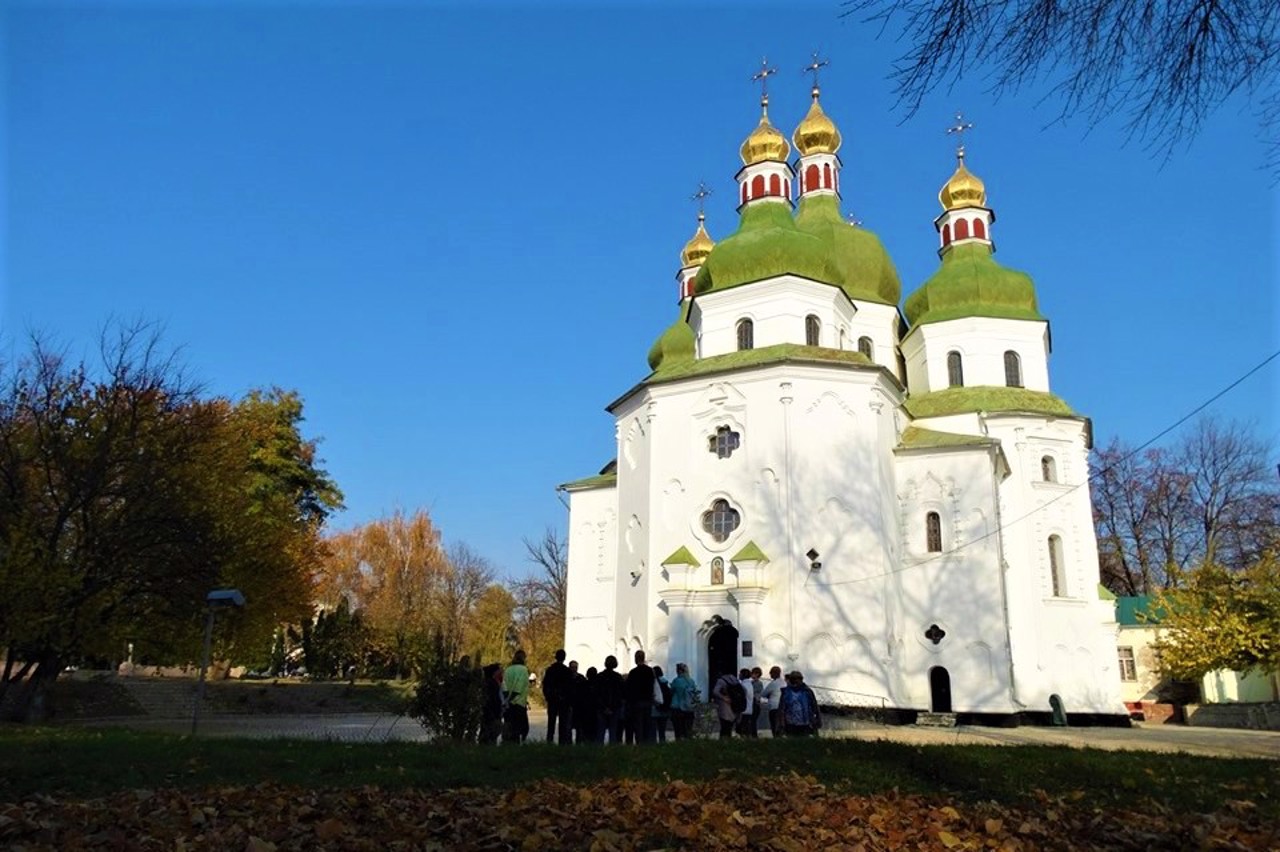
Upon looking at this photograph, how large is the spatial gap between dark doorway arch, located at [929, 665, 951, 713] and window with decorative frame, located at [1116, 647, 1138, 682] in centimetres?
1557

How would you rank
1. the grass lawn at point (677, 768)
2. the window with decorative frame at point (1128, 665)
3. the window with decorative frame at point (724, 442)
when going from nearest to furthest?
the grass lawn at point (677, 768) → the window with decorative frame at point (724, 442) → the window with decorative frame at point (1128, 665)

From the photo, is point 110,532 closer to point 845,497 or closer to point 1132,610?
point 845,497

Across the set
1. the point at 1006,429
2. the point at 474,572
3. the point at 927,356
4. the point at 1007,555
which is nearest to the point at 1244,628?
the point at 1007,555

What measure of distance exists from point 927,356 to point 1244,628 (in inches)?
511

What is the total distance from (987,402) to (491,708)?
2386 cm

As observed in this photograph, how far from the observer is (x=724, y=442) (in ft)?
88.1

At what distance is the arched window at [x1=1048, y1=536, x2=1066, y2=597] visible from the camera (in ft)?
102

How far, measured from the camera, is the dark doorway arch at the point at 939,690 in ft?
88.5

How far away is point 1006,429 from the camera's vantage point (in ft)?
105

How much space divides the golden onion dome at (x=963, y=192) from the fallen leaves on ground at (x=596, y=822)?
32.8m

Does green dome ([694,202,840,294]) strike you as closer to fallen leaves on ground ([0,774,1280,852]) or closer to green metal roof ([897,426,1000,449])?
green metal roof ([897,426,1000,449])

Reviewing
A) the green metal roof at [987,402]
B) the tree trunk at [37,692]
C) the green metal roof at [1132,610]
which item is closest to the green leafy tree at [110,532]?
the tree trunk at [37,692]

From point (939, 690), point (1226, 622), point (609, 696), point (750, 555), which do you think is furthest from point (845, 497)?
point (609, 696)

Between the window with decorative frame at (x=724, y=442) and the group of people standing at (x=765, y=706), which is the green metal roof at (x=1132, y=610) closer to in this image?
the window with decorative frame at (x=724, y=442)
